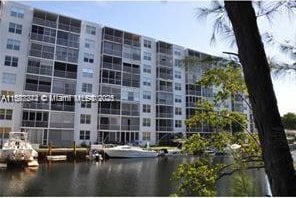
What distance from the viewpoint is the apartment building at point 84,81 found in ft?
159

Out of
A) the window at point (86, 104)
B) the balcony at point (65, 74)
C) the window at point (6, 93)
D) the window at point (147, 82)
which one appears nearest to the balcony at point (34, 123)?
the window at point (6, 93)

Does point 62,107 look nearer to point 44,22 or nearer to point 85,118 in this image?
point 85,118

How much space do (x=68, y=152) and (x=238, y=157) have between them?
39.6m

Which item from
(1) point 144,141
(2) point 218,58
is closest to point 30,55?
(1) point 144,141

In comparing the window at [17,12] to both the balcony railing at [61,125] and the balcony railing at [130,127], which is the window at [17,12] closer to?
the balcony railing at [61,125]

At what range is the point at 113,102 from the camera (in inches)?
2283

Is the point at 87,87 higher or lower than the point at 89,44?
lower

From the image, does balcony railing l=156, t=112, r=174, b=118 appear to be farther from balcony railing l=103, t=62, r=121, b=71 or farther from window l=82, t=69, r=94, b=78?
window l=82, t=69, r=94, b=78

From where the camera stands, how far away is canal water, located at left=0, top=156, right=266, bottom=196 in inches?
919

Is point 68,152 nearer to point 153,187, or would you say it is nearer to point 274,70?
point 153,187

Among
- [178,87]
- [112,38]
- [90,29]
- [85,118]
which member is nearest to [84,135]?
[85,118]

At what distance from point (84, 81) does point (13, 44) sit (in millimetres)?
12088

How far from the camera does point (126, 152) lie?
164 feet

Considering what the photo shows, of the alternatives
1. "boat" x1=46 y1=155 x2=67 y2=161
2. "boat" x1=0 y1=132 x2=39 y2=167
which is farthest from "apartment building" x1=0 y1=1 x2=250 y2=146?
"boat" x1=0 y1=132 x2=39 y2=167
